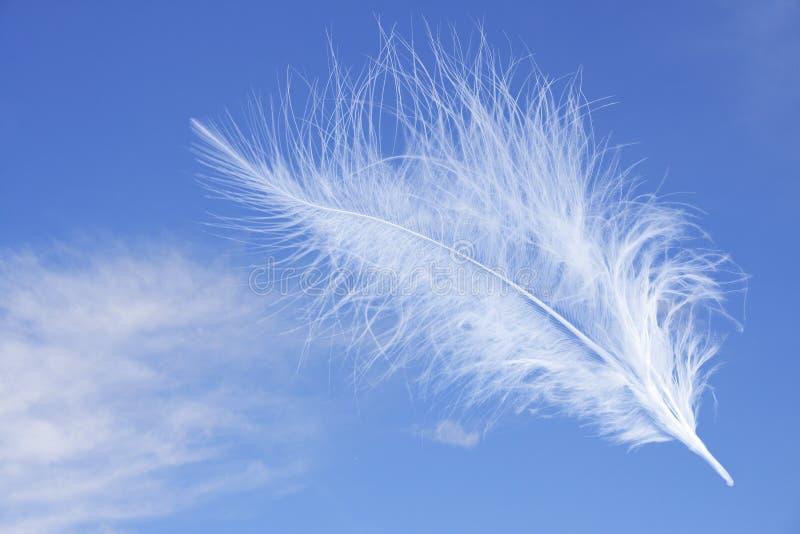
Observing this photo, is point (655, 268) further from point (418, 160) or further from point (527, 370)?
point (418, 160)

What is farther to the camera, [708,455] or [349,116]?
[349,116]

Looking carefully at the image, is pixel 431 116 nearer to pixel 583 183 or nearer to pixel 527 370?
pixel 583 183

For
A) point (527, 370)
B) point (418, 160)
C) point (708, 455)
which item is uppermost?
point (418, 160)

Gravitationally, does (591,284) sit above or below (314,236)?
below

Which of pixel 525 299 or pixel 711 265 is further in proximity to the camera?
pixel 711 265

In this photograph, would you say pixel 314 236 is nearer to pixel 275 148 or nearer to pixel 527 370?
pixel 275 148

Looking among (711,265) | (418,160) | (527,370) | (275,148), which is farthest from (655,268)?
(275,148)

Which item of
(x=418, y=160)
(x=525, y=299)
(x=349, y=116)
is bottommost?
(x=525, y=299)

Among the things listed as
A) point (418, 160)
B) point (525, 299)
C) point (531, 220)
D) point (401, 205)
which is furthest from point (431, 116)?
point (525, 299)

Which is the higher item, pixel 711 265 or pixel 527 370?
pixel 711 265
